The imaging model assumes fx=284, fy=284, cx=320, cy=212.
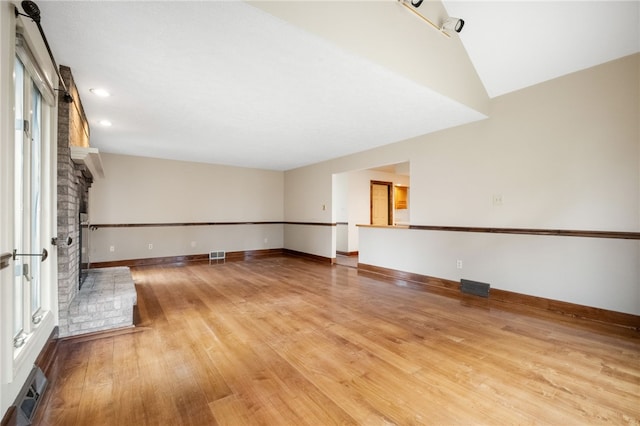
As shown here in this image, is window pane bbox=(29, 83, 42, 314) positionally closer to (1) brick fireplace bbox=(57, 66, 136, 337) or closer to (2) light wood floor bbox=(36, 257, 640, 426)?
(1) brick fireplace bbox=(57, 66, 136, 337)

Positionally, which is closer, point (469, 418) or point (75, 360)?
point (469, 418)

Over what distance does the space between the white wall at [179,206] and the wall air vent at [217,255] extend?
0.32 feet

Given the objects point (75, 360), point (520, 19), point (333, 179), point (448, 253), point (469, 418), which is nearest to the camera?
point (469, 418)

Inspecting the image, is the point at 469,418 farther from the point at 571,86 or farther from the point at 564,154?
the point at 571,86

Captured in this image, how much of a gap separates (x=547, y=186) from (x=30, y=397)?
4575 millimetres

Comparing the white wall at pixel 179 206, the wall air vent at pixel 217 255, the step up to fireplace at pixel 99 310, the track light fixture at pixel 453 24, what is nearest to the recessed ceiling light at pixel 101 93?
the step up to fireplace at pixel 99 310

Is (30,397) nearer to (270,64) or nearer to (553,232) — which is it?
(270,64)

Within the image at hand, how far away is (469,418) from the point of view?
57.6 inches

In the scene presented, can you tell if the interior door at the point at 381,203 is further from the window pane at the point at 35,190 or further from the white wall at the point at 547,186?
the window pane at the point at 35,190

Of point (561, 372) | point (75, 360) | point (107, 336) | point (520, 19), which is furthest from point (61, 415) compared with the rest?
point (520, 19)

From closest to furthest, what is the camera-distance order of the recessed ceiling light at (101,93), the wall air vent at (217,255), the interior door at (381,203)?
1. the recessed ceiling light at (101,93)
2. the wall air vent at (217,255)
3. the interior door at (381,203)

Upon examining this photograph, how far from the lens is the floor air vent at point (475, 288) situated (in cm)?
360

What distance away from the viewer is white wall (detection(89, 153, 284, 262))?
220 inches

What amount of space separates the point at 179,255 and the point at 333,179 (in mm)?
3792
